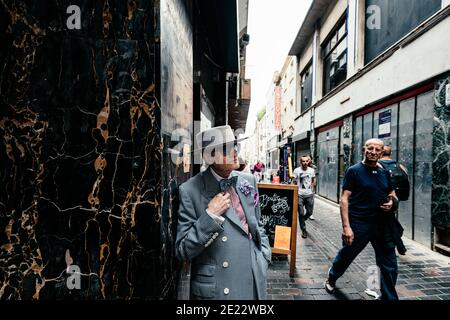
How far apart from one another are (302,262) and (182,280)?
3136 millimetres

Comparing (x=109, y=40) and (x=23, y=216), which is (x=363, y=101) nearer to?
(x=109, y=40)

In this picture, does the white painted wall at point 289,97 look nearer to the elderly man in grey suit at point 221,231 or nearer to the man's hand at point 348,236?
the man's hand at point 348,236

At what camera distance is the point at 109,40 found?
1661 mm

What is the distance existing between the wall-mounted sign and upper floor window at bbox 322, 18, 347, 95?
4148 millimetres

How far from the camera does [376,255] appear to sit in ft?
10.4

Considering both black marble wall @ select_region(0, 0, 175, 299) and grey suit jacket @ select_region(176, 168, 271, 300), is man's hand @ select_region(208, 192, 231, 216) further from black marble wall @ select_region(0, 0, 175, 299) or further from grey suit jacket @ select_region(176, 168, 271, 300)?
black marble wall @ select_region(0, 0, 175, 299)

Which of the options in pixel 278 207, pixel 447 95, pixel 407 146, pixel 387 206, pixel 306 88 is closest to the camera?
pixel 387 206

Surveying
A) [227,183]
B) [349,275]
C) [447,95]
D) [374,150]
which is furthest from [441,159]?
[227,183]

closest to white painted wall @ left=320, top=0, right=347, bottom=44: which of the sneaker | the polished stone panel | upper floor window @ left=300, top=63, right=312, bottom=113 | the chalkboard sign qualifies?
upper floor window @ left=300, top=63, right=312, bottom=113

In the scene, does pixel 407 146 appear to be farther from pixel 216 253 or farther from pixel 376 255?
pixel 216 253

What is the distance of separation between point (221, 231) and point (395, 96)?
7.36 meters

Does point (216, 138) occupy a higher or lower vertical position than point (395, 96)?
lower

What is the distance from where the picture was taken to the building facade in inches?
211
